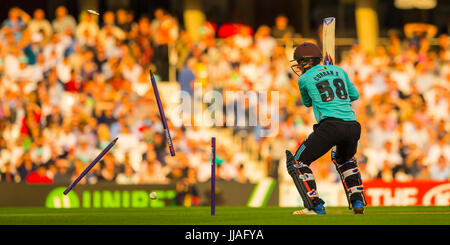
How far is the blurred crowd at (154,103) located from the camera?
67.6ft

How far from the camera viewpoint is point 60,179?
19.9 metres

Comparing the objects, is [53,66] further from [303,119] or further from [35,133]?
[303,119]

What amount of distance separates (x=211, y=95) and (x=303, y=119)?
2389 mm

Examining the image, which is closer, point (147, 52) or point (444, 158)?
point (444, 158)

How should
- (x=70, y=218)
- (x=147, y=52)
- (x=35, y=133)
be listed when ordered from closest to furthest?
(x=70, y=218) → (x=35, y=133) → (x=147, y=52)

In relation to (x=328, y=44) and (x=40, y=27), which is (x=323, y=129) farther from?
(x=40, y=27)

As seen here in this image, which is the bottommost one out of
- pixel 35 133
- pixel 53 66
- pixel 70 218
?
pixel 70 218

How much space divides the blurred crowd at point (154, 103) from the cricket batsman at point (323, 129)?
27.1 ft

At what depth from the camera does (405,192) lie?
19812mm

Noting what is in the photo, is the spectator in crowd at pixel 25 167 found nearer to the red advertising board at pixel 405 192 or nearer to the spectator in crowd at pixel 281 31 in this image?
the red advertising board at pixel 405 192

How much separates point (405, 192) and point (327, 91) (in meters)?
9.34

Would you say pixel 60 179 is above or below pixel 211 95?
below

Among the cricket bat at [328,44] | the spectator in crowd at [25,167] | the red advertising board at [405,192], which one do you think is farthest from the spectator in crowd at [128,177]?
the cricket bat at [328,44]
